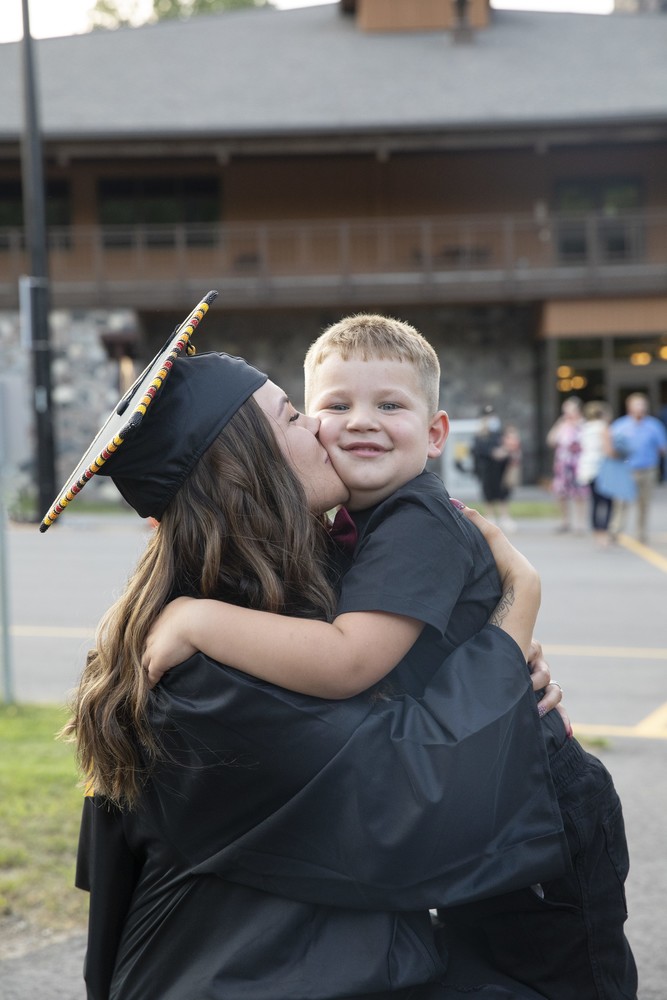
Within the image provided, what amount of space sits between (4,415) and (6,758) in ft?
9.19

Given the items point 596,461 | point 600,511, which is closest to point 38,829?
point 600,511

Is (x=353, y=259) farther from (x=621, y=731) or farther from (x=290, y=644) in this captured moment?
(x=290, y=644)

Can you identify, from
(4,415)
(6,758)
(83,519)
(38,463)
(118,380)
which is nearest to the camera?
(6,758)

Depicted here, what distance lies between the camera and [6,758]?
19.5ft

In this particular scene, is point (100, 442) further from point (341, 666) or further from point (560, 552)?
point (560, 552)

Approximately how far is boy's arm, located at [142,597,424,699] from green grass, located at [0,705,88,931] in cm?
265

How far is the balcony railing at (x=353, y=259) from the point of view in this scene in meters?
24.7

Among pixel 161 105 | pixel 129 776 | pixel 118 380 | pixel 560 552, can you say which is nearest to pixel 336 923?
pixel 129 776

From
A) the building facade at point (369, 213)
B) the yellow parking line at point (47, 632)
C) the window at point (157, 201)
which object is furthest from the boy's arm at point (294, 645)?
the window at point (157, 201)

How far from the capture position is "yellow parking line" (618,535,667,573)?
13859 millimetres

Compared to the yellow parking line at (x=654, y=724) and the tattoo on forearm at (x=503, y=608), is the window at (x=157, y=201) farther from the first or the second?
the tattoo on forearm at (x=503, y=608)

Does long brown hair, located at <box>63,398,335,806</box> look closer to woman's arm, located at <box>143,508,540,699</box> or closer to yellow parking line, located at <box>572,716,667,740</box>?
woman's arm, located at <box>143,508,540,699</box>

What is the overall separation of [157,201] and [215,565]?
25.7 meters

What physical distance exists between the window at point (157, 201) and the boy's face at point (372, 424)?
2486 cm
